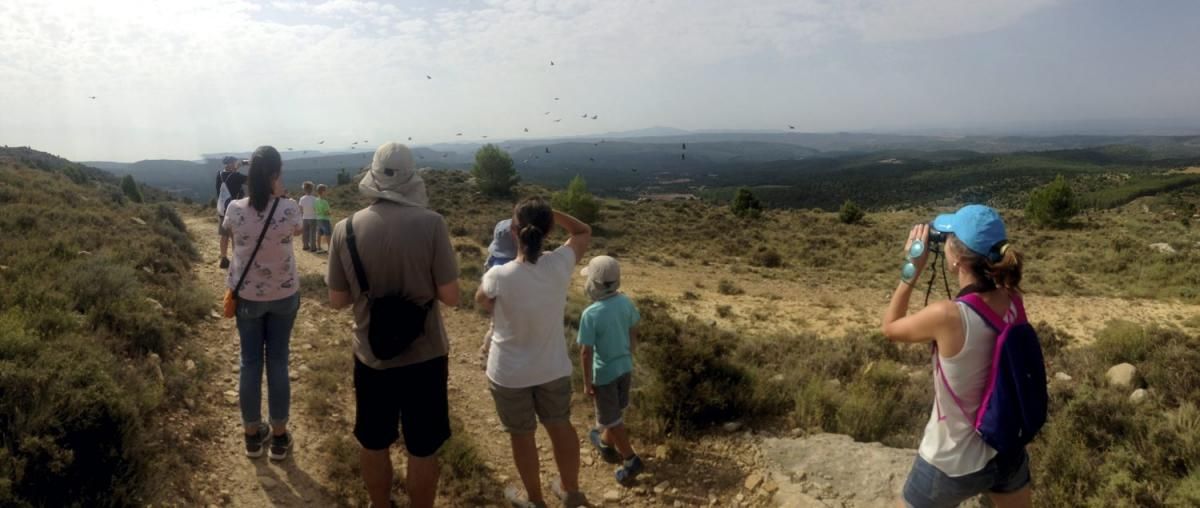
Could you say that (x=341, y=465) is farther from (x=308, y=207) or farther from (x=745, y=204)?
(x=745, y=204)

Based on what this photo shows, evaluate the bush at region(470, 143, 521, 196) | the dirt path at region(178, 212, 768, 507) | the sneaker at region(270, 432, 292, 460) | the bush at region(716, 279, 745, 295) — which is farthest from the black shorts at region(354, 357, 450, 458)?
the bush at region(470, 143, 521, 196)

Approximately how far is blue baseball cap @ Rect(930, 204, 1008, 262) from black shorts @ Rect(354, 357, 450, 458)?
2400 millimetres

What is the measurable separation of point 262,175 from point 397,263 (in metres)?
1.47

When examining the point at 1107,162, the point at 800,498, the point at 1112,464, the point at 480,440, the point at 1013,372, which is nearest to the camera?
the point at 1013,372

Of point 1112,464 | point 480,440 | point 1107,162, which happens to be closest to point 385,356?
point 480,440

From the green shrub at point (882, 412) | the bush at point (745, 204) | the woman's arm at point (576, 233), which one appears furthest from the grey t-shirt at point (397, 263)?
the bush at point (745, 204)

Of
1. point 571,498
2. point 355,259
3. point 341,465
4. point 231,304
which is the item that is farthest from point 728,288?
point 355,259

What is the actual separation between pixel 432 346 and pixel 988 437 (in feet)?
7.90

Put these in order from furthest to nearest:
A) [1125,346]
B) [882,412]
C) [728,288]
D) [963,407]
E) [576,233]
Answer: [728,288], [1125,346], [882,412], [576,233], [963,407]

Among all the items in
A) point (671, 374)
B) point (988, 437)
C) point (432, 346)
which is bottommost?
point (671, 374)

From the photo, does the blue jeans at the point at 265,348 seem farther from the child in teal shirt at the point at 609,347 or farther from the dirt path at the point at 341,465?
the child in teal shirt at the point at 609,347

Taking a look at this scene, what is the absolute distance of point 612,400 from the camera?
165 inches

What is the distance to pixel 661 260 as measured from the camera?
74.4ft

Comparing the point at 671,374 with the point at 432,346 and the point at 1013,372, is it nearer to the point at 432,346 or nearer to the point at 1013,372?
the point at 432,346
